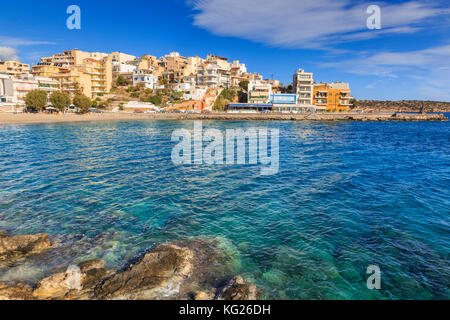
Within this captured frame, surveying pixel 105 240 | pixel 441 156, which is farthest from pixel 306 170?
pixel 441 156

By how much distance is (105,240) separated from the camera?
1171 centimetres

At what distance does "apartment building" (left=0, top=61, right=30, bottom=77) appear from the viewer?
375 feet

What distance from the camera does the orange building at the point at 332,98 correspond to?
11481cm

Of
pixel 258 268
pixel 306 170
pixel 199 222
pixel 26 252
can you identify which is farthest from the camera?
pixel 306 170

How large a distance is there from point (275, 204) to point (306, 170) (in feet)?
33.5

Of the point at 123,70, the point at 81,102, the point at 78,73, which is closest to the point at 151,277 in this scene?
the point at 81,102

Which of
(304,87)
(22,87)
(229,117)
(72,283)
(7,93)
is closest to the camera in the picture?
(72,283)

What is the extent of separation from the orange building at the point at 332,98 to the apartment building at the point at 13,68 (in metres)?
129

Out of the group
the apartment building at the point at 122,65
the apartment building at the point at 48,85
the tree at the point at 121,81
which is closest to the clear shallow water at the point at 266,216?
the apartment building at the point at 48,85

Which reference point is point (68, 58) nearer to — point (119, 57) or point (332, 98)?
point (119, 57)

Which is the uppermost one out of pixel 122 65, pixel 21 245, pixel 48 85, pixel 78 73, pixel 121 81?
pixel 122 65

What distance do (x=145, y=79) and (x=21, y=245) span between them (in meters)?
120

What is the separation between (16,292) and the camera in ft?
26.1

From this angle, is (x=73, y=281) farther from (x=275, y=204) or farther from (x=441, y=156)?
(x=441, y=156)
